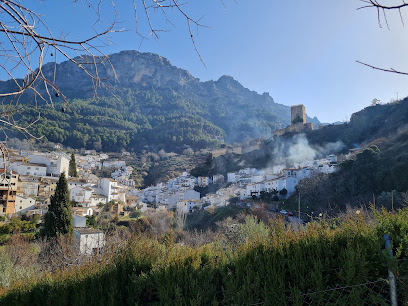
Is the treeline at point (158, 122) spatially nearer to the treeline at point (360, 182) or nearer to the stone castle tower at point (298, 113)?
the stone castle tower at point (298, 113)

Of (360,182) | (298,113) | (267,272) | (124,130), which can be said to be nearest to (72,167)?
(360,182)

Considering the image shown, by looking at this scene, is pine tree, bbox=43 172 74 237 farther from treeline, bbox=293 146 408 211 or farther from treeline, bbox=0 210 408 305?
treeline, bbox=293 146 408 211

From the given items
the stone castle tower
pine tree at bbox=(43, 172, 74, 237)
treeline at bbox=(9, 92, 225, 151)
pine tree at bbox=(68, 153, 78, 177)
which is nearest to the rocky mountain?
treeline at bbox=(9, 92, 225, 151)

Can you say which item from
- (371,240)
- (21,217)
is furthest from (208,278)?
(21,217)

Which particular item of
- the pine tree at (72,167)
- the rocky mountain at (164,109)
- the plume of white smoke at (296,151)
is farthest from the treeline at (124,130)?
the plume of white smoke at (296,151)

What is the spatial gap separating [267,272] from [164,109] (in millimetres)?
132495

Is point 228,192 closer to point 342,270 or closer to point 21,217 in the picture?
point 21,217

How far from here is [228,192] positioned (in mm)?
41875

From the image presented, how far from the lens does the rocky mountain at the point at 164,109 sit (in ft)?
319

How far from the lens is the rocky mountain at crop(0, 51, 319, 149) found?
319 ft

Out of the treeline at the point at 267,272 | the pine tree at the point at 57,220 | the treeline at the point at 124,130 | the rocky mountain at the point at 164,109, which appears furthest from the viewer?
the rocky mountain at the point at 164,109

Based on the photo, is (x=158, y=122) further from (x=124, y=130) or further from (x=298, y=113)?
(x=298, y=113)

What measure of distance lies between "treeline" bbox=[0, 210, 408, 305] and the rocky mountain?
77.8 m

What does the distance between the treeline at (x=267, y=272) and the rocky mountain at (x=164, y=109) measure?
77.8m
